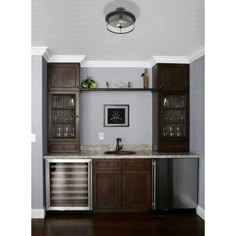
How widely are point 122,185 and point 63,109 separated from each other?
5.32 feet

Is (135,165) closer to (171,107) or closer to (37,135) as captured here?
(171,107)

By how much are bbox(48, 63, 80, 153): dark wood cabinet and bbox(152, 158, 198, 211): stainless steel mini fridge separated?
1426mm

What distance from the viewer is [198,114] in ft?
12.8

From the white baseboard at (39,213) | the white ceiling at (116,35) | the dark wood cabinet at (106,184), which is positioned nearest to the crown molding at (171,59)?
the white ceiling at (116,35)

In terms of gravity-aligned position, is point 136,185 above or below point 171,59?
below

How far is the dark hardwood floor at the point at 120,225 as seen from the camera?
10.6 ft

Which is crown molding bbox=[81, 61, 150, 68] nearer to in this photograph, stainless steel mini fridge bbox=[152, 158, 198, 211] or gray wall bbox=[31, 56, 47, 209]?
gray wall bbox=[31, 56, 47, 209]

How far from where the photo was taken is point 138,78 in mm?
4547

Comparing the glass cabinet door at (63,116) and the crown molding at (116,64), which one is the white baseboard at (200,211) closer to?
the glass cabinet door at (63,116)

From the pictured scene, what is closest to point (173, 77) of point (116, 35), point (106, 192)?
point (116, 35)

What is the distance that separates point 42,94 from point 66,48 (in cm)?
78

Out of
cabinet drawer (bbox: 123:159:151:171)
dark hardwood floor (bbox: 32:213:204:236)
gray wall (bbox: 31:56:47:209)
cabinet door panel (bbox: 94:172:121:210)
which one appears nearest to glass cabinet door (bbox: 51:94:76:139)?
gray wall (bbox: 31:56:47:209)

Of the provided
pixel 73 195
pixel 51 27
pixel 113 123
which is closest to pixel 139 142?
pixel 113 123
